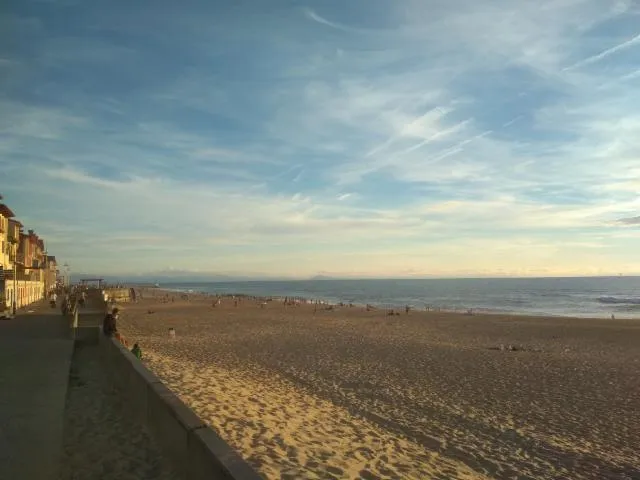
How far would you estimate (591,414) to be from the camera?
37.6ft

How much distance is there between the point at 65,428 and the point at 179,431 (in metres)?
2.92

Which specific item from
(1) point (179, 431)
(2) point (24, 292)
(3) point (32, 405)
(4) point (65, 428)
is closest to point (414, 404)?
(4) point (65, 428)

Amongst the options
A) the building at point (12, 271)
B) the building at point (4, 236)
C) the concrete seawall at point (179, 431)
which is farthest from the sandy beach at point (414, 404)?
the building at point (4, 236)

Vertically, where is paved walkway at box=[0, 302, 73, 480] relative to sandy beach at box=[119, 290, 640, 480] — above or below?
above

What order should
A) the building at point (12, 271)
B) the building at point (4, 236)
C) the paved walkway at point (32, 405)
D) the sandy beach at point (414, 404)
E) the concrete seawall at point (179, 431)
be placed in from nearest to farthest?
the concrete seawall at point (179, 431), the paved walkway at point (32, 405), the sandy beach at point (414, 404), the building at point (12, 271), the building at point (4, 236)

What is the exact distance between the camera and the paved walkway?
5.50 metres

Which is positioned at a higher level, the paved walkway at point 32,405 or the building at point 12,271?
the building at point 12,271

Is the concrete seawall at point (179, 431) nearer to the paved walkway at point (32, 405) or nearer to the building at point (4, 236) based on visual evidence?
the paved walkway at point (32, 405)

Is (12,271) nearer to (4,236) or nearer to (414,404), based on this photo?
(4,236)

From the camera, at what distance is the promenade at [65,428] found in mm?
5496

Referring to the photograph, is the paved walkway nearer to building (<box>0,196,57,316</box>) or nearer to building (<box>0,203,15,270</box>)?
building (<box>0,196,57,316</box>)

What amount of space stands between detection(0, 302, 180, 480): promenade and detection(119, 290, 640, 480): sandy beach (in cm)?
165

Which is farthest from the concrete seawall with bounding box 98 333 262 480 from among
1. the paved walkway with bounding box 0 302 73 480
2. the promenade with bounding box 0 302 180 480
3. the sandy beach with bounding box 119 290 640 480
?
the sandy beach with bounding box 119 290 640 480

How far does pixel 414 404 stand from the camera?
11.9 m
